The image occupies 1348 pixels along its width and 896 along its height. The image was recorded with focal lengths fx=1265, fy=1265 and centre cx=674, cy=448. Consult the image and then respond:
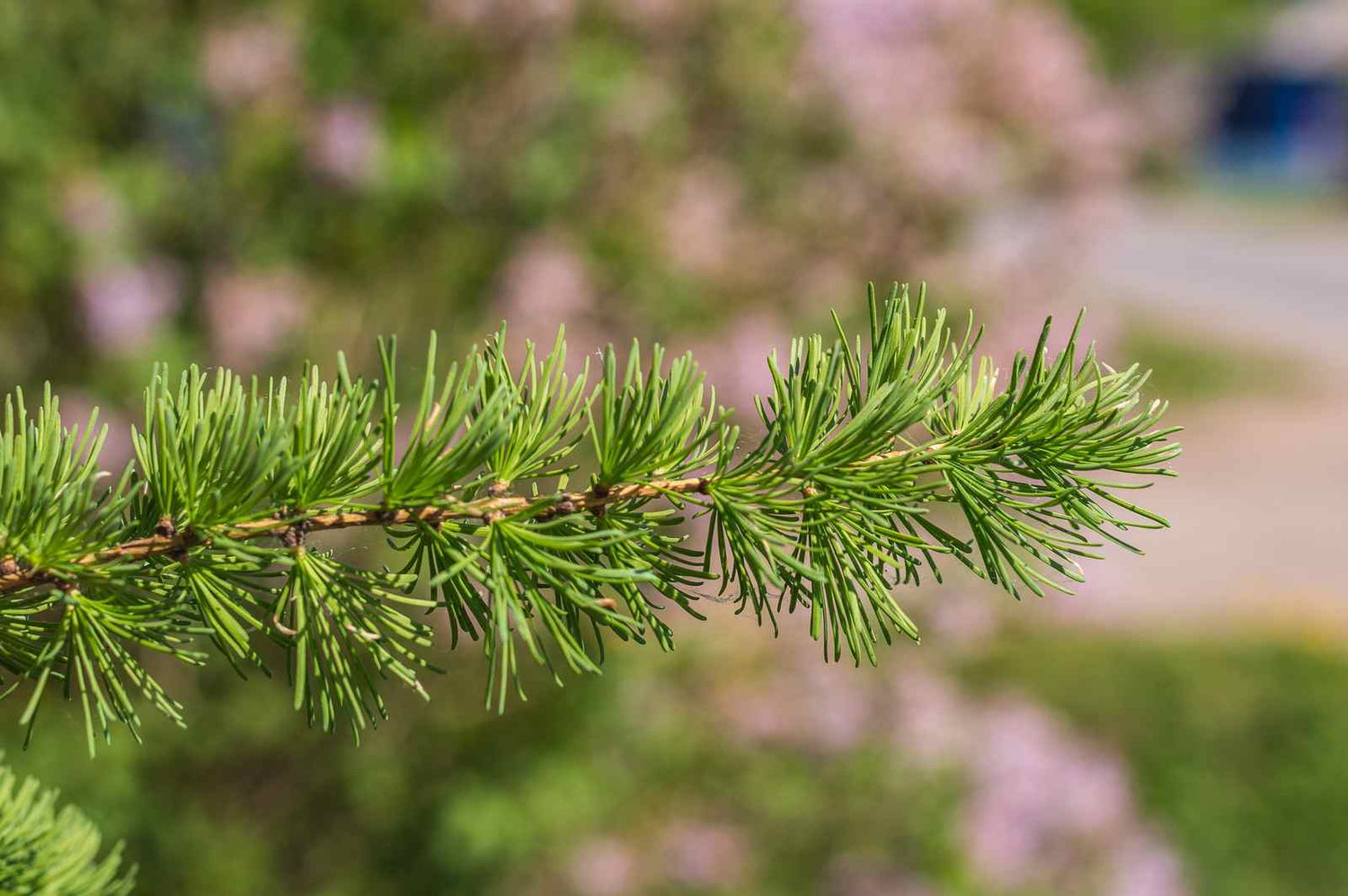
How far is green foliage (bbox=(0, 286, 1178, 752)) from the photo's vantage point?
51cm

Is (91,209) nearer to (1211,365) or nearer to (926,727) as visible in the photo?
(926,727)

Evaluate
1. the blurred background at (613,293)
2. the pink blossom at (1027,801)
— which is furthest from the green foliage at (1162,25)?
the pink blossom at (1027,801)

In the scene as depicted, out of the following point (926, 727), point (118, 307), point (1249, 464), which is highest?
point (1249, 464)

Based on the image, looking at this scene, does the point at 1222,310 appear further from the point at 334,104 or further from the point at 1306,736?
the point at 334,104

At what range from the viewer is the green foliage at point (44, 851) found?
617 mm

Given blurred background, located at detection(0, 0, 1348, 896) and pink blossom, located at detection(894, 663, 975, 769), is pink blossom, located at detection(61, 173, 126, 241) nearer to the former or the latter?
blurred background, located at detection(0, 0, 1348, 896)

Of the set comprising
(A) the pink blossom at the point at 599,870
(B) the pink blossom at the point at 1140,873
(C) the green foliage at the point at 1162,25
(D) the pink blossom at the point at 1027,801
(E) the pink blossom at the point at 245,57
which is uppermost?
(C) the green foliage at the point at 1162,25

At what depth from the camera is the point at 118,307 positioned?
2732 millimetres

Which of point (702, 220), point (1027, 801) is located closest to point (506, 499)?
point (702, 220)

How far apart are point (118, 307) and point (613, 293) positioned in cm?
121

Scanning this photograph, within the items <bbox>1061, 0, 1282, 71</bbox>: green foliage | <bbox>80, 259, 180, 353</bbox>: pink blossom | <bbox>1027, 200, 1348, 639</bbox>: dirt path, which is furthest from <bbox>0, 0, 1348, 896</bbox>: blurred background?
<bbox>1061, 0, 1282, 71</bbox>: green foliage

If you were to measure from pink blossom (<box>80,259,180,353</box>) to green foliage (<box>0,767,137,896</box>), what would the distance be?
2273mm

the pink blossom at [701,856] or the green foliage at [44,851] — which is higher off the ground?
the green foliage at [44,851]

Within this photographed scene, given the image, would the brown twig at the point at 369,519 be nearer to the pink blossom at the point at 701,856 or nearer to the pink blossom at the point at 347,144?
the pink blossom at the point at 347,144
